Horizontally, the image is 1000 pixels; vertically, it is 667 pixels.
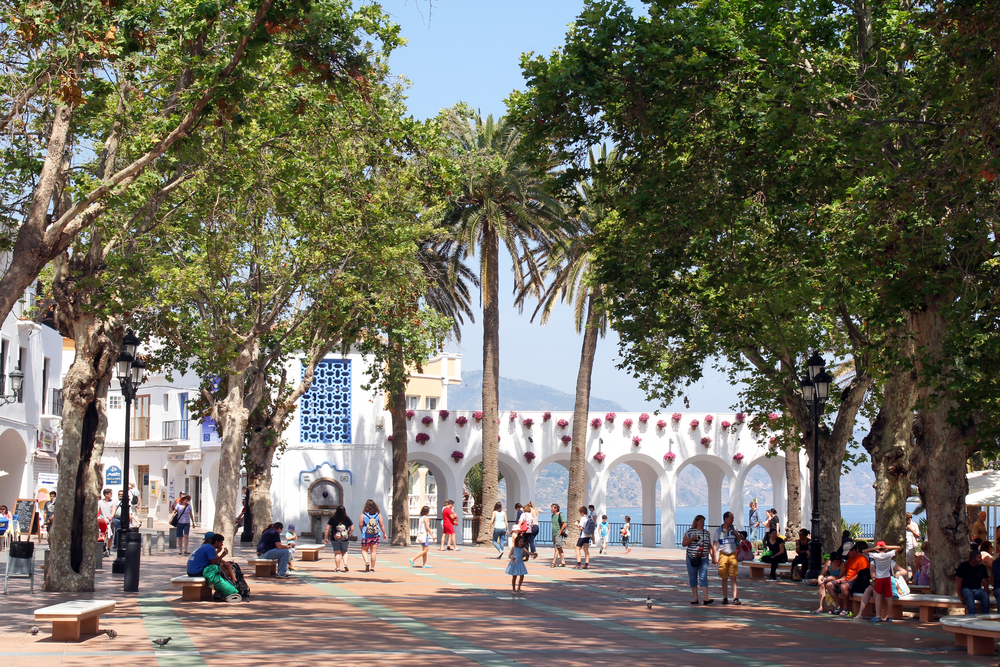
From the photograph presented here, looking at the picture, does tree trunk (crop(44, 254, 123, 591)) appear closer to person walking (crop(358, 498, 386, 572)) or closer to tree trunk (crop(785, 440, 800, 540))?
person walking (crop(358, 498, 386, 572))

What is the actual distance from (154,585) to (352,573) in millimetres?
5031

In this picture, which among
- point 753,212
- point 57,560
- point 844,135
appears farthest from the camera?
point 57,560

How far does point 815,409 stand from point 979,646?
31.3 feet

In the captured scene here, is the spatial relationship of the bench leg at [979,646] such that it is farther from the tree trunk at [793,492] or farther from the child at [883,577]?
the tree trunk at [793,492]

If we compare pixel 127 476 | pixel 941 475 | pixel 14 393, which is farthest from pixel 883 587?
pixel 14 393

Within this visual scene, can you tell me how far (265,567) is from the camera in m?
20.7

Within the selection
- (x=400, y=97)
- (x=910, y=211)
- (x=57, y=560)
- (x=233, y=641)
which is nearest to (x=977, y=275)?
(x=910, y=211)

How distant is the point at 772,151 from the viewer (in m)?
13.7

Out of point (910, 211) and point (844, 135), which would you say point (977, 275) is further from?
point (844, 135)

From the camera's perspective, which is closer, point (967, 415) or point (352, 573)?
point (967, 415)

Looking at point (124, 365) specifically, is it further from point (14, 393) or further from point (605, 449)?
point (605, 449)

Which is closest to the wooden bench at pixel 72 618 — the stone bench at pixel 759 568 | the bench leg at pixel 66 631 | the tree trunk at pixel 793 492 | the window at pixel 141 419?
the bench leg at pixel 66 631

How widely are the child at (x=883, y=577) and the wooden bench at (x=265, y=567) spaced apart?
11.4 m

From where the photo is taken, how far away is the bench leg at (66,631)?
11188 mm
